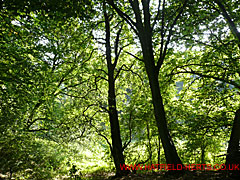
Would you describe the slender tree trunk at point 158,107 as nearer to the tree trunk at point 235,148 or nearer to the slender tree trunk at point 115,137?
the tree trunk at point 235,148

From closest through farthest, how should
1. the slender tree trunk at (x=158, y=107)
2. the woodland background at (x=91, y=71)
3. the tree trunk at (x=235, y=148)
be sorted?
1. the tree trunk at (x=235, y=148)
2. the woodland background at (x=91, y=71)
3. the slender tree trunk at (x=158, y=107)

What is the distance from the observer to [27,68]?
5367 mm

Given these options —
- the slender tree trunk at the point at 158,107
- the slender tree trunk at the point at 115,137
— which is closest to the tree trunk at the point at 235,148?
the slender tree trunk at the point at 158,107

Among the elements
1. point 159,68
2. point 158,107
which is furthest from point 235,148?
point 159,68

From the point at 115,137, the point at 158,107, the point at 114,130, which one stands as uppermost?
the point at 158,107

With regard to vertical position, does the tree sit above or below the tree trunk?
above

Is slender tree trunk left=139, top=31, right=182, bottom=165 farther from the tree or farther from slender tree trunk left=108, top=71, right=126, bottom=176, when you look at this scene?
slender tree trunk left=108, top=71, right=126, bottom=176

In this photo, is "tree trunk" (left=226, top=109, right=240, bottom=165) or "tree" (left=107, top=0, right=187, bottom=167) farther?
"tree" (left=107, top=0, right=187, bottom=167)

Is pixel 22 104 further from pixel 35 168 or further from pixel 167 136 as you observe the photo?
pixel 167 136

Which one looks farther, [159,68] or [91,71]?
[91,71]

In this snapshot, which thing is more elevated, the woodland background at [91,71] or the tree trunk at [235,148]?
the woodland background at [91,71]

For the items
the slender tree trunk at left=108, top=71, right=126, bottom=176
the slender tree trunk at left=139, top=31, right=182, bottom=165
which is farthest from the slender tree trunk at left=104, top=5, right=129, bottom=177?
the slender tree trunk at left=139, top=31, right=182, bottom=165

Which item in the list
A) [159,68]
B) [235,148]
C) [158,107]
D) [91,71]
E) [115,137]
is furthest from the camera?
[91,71]

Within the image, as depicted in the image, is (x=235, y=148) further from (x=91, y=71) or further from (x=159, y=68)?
(x=91, y=71)
